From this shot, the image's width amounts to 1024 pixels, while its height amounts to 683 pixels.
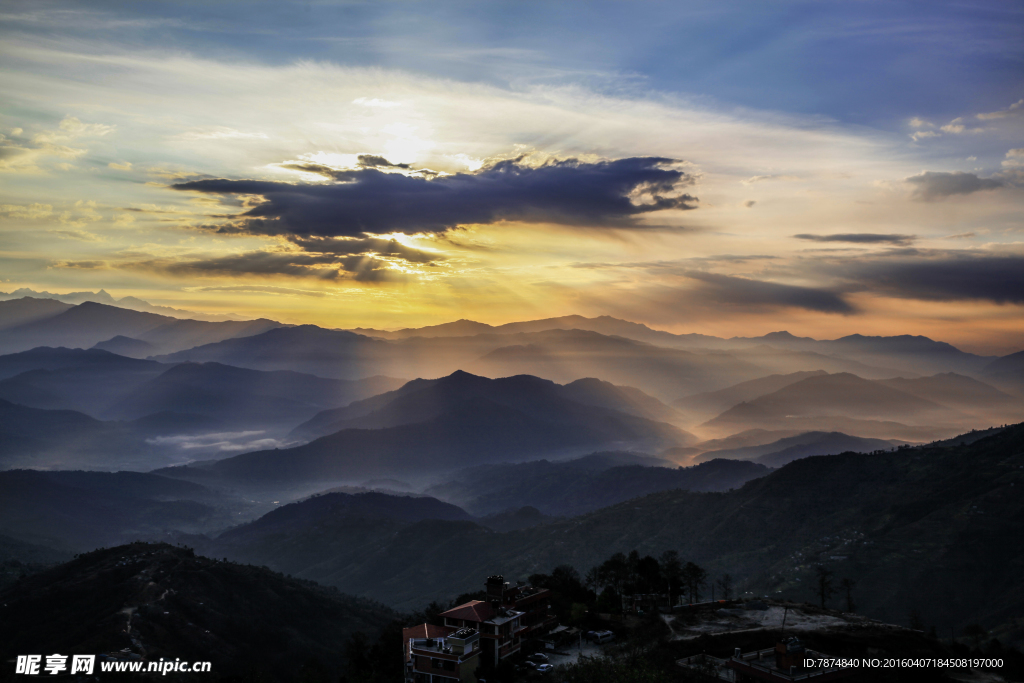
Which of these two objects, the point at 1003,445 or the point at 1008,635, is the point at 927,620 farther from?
the point at 1003,445

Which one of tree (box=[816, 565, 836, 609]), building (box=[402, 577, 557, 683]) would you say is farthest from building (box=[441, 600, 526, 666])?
tree (box=[816, 565, 836, 609])

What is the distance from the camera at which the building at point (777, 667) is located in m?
59.2

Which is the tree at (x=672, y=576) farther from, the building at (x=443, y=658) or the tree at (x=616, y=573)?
the building at (x=443, y=658)

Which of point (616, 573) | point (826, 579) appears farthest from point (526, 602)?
point (826, 579)

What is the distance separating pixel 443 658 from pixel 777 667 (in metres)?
32.8

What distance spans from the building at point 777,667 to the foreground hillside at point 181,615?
176 feet

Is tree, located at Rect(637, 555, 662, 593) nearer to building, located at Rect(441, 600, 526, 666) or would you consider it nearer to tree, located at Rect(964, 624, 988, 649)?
building, located at Rect(441, 600, 526, 666)

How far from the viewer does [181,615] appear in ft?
380

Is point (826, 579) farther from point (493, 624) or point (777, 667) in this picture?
point (493, 624)

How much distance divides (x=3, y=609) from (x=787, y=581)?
491 ft

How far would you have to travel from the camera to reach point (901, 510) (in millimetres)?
147750

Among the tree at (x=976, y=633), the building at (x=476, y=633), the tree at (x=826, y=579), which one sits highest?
the building at (x=476, y=633)

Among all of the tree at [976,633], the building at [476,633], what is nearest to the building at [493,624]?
the building at [476,633]

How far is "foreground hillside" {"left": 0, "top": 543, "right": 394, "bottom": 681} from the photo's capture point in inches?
4144
